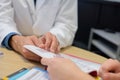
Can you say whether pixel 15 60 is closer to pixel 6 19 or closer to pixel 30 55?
pixel 30 55

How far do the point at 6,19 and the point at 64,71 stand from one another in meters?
0.46

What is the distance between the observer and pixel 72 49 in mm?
864

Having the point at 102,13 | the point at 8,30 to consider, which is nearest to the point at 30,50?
the point at 8,30

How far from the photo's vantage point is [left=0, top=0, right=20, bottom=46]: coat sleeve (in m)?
0.83

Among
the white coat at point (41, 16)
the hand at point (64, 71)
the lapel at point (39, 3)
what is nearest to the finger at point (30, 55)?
the hand at point (64, 71)

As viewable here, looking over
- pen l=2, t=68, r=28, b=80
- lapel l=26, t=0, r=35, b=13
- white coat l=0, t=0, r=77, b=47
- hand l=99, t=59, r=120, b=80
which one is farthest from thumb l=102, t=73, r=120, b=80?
lapel l=26, t=0, r=35, b=13

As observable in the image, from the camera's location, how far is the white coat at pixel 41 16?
Result: 0.92 meters

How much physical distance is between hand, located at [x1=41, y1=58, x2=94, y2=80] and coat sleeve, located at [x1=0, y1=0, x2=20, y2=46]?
0.31 meters

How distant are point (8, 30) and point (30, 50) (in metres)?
0.19

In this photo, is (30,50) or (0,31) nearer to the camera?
(30,50)

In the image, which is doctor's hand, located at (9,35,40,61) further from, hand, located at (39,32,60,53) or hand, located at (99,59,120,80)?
hand, located at (99,59,120,80)

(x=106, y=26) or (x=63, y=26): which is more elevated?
(x=63, y=26)

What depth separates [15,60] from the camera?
27.7 inches

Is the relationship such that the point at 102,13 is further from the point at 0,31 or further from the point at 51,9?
the point at 0,31
